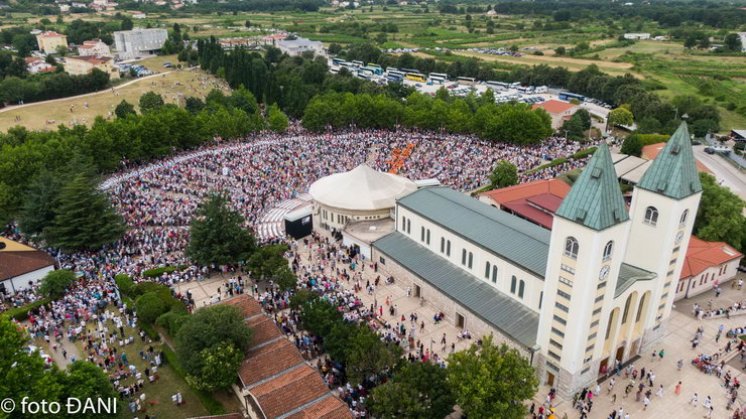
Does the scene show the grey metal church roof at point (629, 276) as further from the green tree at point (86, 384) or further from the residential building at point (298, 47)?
the residential building at point (298, 47)

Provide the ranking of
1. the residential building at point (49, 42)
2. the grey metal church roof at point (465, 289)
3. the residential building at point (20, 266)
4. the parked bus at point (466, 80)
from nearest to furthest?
the grey metal church roof at point (465, 289) < the residential building at point (20, 266) < the parked bus at point (466, 80) < the residential building at point (49, 42)

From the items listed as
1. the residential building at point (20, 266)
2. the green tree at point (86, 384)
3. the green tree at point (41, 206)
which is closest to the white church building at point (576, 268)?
the green tree at point (86, 384)

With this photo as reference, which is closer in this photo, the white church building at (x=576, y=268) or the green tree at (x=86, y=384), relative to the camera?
the green tree at (x=86, y=384)

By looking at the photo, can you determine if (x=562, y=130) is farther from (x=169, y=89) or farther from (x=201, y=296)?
(x=169, y=89)

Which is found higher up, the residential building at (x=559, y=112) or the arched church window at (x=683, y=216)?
the arched church window at (x=683, y=216)

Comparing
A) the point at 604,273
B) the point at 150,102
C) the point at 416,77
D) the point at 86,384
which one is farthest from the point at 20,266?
the point at 416,77

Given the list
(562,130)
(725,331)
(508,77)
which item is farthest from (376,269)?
(508,77)
